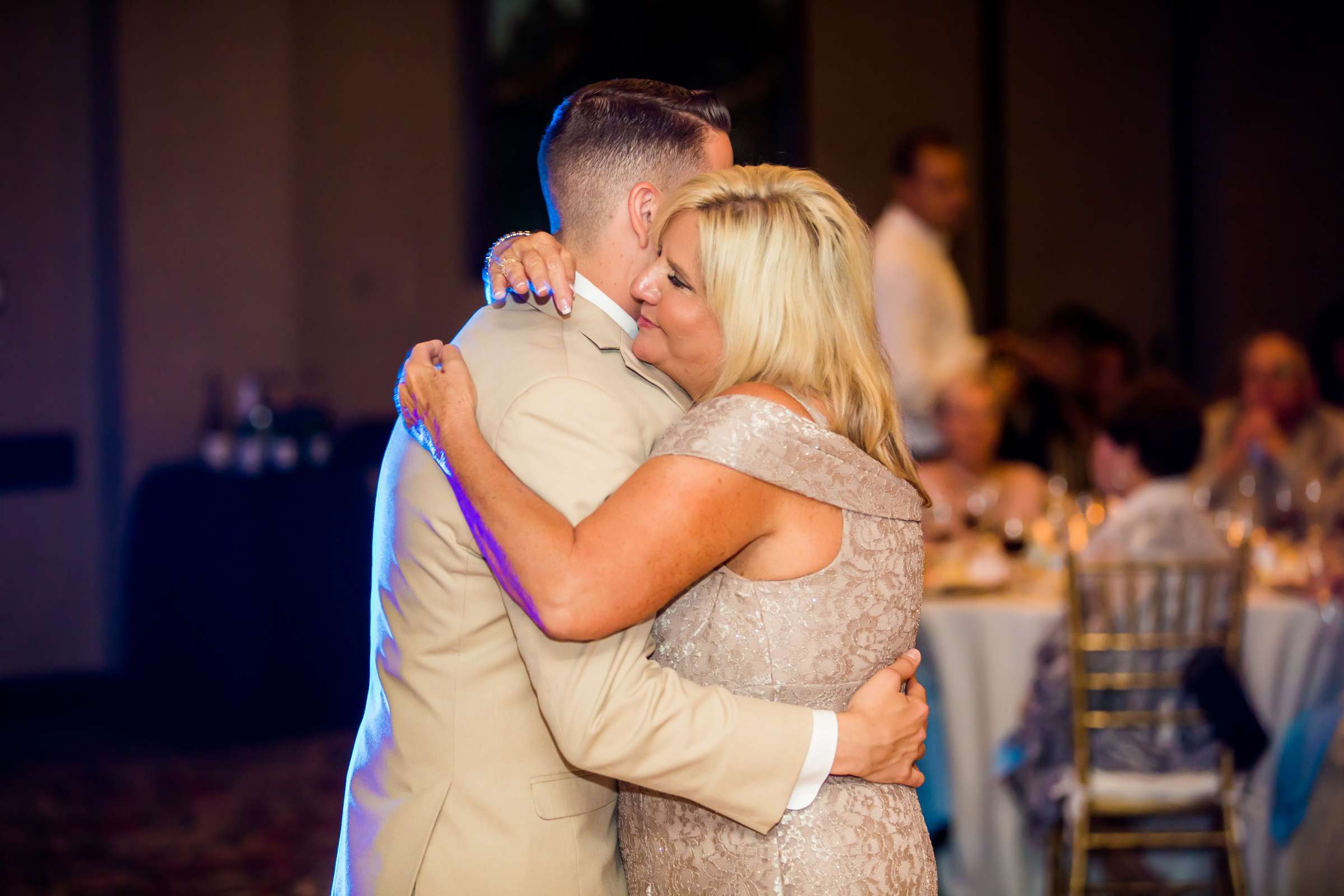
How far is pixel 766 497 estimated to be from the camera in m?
1.51

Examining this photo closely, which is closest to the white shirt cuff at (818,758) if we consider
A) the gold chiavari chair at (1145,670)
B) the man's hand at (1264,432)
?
the gold chiavari chair at (1145,670)

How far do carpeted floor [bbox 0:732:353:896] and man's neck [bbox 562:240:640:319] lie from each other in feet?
8.46

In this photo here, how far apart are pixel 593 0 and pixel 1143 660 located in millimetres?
4630

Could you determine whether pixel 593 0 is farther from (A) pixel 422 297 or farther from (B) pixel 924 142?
(B) pixel 924 142

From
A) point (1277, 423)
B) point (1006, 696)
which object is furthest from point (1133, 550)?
point (1277, 423)

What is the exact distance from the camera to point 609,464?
148cm

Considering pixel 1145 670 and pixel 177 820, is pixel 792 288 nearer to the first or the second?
pixel 1145 670

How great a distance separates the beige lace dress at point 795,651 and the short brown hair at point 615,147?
13.9 inches

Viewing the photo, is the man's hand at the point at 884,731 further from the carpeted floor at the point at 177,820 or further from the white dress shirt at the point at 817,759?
the carpeted floor at the point at 177,820

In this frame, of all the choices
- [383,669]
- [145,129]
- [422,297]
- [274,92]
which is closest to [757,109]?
[422,297]

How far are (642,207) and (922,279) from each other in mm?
3654

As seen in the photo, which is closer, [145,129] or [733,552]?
[733,552]

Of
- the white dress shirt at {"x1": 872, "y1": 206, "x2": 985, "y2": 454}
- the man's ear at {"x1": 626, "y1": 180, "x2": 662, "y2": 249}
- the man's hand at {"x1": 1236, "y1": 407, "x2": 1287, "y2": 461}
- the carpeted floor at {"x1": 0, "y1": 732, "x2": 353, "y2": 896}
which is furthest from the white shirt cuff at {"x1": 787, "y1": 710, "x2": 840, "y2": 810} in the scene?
the man's hand at {"x1": 1236, "y1": 407, "x2": 1287, "y2": 461}

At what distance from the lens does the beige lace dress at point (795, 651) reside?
1510 millimetres
